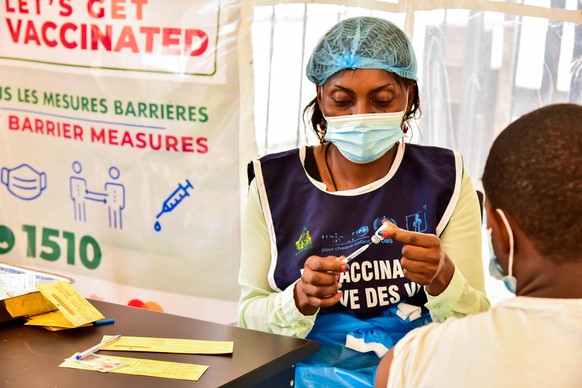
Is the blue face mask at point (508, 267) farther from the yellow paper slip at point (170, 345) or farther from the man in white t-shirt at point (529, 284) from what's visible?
the yellow paper slip at point (170, 345)

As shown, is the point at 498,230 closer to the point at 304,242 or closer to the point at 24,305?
the point at 304,242

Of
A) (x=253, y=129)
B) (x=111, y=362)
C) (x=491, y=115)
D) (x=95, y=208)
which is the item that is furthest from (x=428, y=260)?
(x=95, y=208)

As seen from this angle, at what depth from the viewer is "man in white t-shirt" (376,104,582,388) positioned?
116 centimetres

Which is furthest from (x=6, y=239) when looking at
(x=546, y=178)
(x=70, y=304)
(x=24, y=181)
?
(x=546, y=178)

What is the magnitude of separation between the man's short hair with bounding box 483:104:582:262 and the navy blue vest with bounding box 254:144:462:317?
0.81 metres

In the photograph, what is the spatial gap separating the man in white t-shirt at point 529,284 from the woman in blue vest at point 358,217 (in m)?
0.66

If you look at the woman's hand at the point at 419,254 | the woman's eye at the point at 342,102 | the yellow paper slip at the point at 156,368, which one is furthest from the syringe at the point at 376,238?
the yellow paper slip at the point at 156,368

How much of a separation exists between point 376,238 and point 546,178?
0.71m

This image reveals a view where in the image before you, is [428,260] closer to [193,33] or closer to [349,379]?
[349,379]

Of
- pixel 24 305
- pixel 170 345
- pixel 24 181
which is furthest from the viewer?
pixel 24 181

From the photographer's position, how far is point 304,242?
2080mm

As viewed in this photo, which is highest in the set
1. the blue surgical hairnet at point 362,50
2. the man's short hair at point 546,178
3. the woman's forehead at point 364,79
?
the blue surgical hairnet at point 362,50

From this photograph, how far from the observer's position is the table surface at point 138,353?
1424 millimetres

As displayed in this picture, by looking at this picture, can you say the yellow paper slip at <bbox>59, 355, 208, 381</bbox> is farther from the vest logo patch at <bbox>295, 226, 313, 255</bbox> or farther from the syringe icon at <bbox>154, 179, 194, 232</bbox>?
the syringe icon at <bbox>154, 179, 194, 232</bbox>
